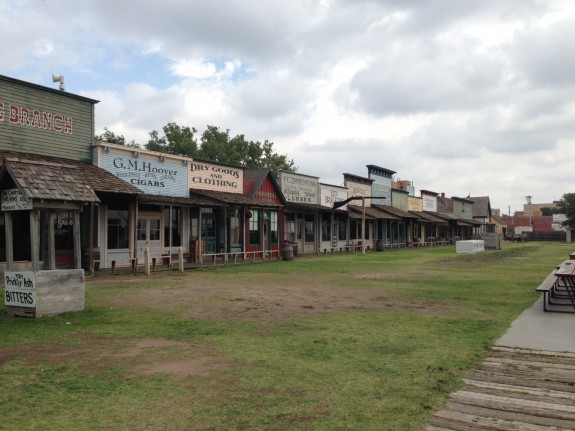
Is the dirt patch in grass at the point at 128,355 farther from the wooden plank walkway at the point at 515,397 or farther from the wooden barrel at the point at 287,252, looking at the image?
the wooden barrel at the point at 287,252

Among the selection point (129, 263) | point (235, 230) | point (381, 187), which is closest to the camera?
point (129, 263)

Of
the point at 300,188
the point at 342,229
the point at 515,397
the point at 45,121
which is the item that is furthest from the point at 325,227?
the point at 515,397

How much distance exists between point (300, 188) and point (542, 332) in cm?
2476

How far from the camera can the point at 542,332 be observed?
7.91 metres

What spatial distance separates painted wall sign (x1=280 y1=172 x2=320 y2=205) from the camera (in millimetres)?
30766

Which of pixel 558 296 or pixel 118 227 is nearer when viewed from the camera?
pixel 558 296

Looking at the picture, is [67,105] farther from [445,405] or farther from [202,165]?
[445,405]

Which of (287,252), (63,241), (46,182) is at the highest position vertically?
(46,182)

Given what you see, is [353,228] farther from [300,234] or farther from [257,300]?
[257,300]

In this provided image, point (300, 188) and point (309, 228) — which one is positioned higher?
point (300, 188)

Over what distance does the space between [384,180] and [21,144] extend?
108 feet

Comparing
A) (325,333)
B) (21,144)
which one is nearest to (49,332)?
(325,333)

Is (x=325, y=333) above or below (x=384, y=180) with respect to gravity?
below

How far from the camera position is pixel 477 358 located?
6.30 m
